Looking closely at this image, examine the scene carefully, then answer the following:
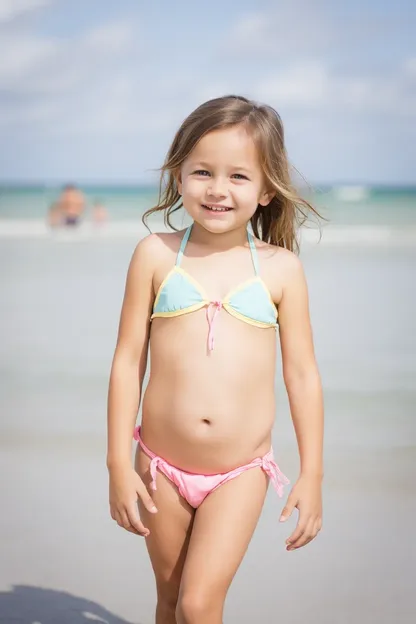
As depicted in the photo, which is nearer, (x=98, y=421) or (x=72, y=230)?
(x=98, y=421)

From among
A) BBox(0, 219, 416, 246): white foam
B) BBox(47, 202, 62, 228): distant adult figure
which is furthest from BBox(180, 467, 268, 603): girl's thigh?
BBox(47, 202, 62, 228): distant adult figure

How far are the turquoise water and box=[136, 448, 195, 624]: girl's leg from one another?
1937 cm

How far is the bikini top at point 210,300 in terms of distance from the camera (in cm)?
258

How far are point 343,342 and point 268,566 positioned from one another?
162 inches

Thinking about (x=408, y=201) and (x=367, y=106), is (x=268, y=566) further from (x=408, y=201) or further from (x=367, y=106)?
(x=367, y=106)

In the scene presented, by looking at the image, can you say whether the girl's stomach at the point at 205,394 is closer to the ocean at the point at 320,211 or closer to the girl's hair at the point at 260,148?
the girl's hair at the point at 260,148

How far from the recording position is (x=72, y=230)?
2053 centimetres

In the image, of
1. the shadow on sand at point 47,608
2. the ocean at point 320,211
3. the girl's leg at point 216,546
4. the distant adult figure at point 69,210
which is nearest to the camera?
the girl's leg at point 216,546

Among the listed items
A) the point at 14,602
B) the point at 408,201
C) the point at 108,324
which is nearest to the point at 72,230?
the point at 108,324

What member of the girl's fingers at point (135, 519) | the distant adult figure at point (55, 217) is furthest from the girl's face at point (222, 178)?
the distant adult figure at point (55, 217)

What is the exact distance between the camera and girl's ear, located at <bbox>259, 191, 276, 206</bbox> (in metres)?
2.71

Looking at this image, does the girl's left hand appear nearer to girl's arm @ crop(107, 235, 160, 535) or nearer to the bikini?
the bikini

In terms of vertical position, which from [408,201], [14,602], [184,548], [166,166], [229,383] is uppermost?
[408,201]

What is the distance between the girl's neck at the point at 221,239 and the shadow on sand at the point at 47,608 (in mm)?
1366
